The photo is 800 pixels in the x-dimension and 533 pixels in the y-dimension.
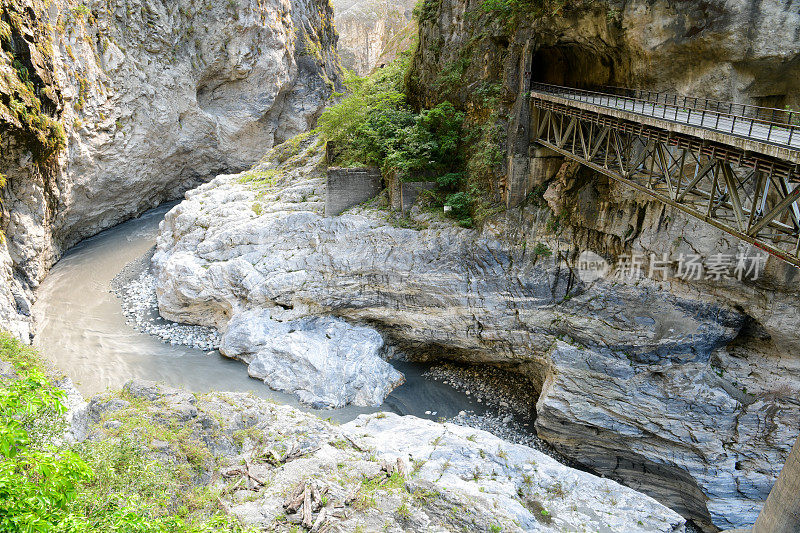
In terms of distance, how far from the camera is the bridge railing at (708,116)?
9.78m

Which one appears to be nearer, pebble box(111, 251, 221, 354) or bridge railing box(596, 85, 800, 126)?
bridge railing box(596, 85, 800, 126)

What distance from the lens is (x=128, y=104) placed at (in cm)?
3022

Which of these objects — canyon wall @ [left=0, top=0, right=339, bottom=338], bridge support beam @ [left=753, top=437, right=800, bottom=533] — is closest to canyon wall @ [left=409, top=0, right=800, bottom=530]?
bridge support beam @ [left=753, top=437, right=800, bottom=533]

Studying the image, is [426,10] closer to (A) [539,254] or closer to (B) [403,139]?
(B) [403,139]

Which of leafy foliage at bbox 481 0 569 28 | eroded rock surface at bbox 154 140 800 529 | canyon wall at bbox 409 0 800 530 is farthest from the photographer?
leafy foliage at bbox 481 0 569 28

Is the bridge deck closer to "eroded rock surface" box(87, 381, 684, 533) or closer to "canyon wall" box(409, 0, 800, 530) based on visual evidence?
"canyon wall" box(409, 0, 800, 530)

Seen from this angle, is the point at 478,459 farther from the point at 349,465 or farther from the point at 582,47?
the point at 582,47

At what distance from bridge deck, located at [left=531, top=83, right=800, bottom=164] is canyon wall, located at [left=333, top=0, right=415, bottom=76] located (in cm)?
5317

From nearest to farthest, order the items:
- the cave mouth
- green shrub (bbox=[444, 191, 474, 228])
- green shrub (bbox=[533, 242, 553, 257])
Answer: the cave mouth → green shrub (bbox=[533, 242, 553, 257]) → green shrub (bbox=[444, 191, 474, 228])

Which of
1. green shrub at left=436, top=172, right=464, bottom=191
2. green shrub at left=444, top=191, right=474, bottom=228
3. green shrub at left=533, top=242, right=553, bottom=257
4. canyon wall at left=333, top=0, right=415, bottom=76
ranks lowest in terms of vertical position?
green shrub at left=533, top=242, right=553, bottom=257

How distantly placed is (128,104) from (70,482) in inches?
1260

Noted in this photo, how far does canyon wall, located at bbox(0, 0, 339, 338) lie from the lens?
21.0 meters

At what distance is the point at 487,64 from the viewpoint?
767 inches

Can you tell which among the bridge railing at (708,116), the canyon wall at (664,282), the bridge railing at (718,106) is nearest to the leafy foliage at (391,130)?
the canyon wall at (664,282)
